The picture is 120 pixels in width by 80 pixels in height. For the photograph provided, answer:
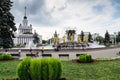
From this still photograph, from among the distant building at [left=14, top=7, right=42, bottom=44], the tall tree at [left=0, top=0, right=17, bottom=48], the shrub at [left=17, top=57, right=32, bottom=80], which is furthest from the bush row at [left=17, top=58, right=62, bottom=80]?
the distant building at [left=14, top=7, right=42, bottom=44]

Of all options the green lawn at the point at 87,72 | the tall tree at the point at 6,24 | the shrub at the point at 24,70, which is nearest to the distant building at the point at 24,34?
the tall tree at the point at 6,24

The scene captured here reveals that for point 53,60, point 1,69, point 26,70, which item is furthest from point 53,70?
point 1,69

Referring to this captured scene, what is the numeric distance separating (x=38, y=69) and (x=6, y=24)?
2239 cm

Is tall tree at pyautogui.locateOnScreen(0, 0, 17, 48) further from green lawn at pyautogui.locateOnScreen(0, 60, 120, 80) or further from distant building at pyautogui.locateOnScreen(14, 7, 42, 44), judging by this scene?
distant building at pyautogui.locateOnScreen(14, 7, 42, 44)

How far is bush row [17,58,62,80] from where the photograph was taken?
38.4 feet

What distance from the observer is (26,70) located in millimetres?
11805

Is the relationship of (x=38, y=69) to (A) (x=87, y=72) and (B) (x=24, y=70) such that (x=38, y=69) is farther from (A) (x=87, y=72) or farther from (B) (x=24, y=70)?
(A) (x=87, y=72)

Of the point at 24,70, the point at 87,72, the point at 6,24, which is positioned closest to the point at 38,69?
the point at 24,70

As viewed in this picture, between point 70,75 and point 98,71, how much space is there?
2.23 m

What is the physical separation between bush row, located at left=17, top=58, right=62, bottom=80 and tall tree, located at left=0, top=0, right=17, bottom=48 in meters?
21.4

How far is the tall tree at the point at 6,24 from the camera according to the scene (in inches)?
1294

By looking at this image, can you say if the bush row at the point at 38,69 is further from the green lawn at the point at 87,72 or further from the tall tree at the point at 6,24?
the tall tree at the point at 6,24

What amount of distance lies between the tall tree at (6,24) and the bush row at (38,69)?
844 inches

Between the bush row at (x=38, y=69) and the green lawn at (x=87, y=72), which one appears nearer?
the bush row at (x=38, y=69)
